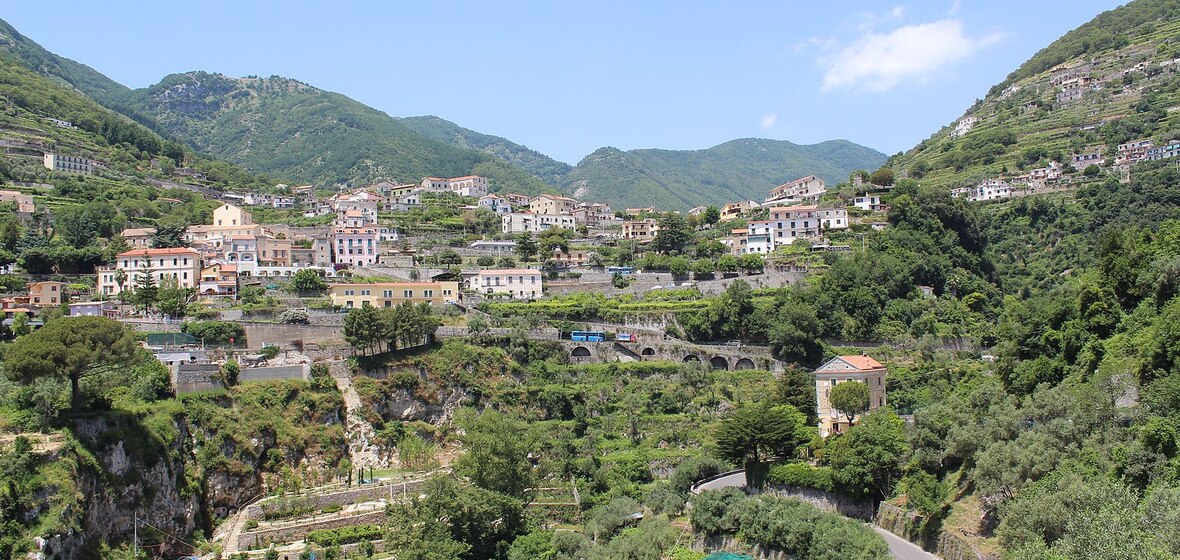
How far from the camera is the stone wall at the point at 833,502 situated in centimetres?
3823

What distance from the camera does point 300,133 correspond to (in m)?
154

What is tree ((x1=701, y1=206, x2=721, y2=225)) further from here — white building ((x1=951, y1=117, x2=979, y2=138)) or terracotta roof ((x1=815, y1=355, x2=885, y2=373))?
terracotta roof ((x1=815, y1=355, x2=885, y2=373))

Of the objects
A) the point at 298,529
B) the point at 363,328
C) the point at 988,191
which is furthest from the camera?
the point at 988,191

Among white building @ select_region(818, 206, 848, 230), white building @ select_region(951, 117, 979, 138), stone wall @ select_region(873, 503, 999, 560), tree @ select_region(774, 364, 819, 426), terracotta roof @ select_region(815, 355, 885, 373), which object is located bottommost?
stone wall @ select_region(873, 503, 999, 560)

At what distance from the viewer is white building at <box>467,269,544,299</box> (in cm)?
6328

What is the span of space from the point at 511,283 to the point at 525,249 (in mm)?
6262

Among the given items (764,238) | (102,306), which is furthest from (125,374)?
(764,238)

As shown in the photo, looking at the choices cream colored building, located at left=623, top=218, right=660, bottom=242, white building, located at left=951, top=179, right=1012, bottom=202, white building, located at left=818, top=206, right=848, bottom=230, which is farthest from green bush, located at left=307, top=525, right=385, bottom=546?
white building, located at left=951, top=179, right=1012, bottom=202

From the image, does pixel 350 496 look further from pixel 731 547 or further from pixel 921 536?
pixel 921 536

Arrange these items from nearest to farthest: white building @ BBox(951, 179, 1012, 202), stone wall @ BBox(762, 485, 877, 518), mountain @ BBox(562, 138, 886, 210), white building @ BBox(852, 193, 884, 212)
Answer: stone wall @ BBox(762, 485, 877, 518)
white building @ BBox(852, 193, 884, 212)
white building @ BBox(951, 179, 1012, 202)
mountain @ BBox(562, 138, 886, 210)

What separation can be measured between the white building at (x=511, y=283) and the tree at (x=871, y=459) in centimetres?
2773

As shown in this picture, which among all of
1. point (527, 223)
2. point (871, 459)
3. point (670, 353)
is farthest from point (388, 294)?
point (871, 459)

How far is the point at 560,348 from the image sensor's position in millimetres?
54062

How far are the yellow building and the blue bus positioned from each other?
326 inches
